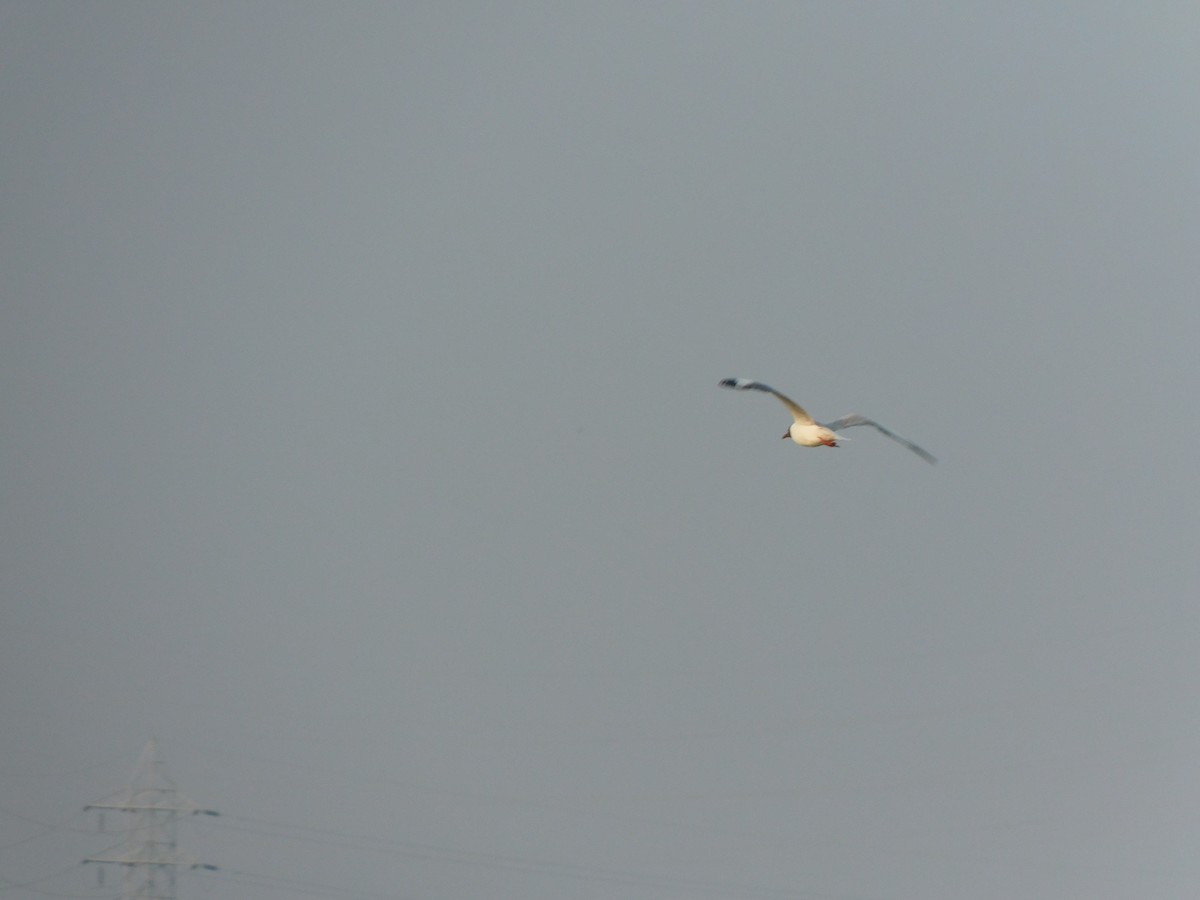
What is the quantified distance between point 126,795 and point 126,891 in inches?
88.5

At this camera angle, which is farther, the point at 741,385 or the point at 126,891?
the point at 126,891

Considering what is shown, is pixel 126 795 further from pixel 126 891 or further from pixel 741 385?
pixel 741 385

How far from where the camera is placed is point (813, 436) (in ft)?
89.4

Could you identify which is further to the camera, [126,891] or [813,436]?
[126,891]

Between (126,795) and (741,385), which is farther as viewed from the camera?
(126,795)

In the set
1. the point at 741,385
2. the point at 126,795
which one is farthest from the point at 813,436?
the point at 126,795

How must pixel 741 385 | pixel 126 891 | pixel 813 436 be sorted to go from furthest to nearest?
Result: pixel 126 891 → pixel 813 436 → pixel 741 385

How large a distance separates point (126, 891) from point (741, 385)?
90.1ft

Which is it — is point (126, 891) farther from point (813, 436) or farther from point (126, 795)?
point (813, 436)

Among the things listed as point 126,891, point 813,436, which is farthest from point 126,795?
point 813,436

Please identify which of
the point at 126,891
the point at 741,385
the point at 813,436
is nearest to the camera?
the point at 741,385

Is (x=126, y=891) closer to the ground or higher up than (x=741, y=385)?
closer to the ground

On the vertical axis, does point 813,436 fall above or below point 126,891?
above

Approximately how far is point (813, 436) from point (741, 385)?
2.47 metres
